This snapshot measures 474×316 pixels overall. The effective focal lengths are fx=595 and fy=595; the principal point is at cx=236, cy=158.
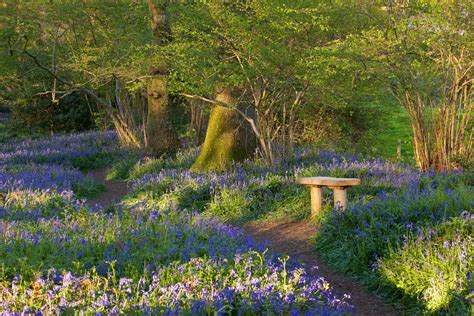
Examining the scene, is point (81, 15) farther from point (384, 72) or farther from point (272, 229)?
point (272, 229)

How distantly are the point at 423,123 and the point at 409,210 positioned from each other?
5.17 metres

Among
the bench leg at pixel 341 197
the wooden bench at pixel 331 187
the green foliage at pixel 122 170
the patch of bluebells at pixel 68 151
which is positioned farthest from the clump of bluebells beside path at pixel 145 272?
the patch of bluebells at pixel 68 151

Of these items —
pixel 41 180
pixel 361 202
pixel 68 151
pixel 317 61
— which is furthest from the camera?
pixel 68 151

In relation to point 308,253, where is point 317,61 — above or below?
above

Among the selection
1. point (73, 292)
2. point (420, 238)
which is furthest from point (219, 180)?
point (73, 292)

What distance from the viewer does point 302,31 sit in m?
11.6

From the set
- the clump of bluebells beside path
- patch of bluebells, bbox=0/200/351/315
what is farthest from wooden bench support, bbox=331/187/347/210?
patch of bluebells, bbox=0/200/351/315

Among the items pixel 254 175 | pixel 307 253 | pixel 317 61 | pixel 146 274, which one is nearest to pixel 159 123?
pixel 254 175

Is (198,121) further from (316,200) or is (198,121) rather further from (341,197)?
(341,197)

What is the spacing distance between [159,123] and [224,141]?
4.19m

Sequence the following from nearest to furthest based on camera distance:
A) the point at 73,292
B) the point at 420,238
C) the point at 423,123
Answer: the point at 73,292 < the point at 420,238 < the point at 423,123

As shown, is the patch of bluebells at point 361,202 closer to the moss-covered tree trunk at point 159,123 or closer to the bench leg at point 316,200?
the bench leg at point 316,200

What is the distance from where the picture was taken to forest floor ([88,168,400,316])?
20.0ft

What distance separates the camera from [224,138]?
13.4 metres
